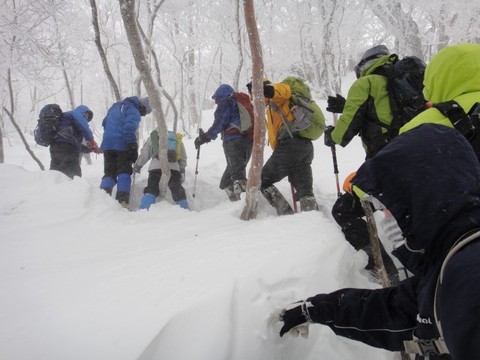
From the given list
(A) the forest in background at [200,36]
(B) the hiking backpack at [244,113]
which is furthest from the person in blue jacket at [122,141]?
(B) the hiking backpack at [244,113]

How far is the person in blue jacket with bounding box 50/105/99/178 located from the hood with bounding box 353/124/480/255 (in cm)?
536

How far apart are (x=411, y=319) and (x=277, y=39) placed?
21158 mm

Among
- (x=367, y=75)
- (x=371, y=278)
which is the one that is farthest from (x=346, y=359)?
(x=367, y=75)

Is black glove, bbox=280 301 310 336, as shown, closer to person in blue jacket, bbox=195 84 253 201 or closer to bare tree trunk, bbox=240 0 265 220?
bare tree trunk, bbox=240 0 265 220

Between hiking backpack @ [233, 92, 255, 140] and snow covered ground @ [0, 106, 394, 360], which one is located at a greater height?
hiking backpack @ [233, 92, 255, 140]

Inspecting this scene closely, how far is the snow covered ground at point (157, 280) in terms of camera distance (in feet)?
4.82

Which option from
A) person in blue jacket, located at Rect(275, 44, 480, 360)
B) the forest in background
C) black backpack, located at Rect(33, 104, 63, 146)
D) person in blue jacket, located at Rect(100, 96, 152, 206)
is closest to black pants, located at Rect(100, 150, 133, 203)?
person in blue jacket, located at Rect(100, 96, 152, 206)

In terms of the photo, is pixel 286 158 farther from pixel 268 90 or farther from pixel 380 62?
pixel 380 62

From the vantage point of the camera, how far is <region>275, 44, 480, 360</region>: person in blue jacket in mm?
796

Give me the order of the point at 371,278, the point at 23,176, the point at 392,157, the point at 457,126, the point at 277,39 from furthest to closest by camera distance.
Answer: the point at 277,39, the point at 23,176, the point at 371,278, the point at 457,126, the point at 392,157

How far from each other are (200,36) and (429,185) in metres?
18.4

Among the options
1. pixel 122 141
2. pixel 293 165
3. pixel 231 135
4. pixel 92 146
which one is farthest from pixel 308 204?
pixel 92 146

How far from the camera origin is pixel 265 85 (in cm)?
364

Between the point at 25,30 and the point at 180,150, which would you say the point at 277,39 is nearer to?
the point at 25,30
